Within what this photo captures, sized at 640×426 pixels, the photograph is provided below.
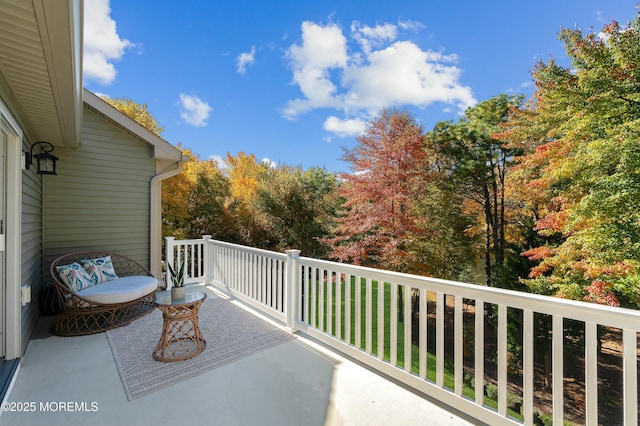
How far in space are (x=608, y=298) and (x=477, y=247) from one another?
17.5ft

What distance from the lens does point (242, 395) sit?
7.32ft

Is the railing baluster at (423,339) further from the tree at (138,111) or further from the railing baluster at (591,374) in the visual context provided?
the tree at (138,111)

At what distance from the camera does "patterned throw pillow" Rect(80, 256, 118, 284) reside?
411 centimetres

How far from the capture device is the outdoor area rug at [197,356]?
2475mm

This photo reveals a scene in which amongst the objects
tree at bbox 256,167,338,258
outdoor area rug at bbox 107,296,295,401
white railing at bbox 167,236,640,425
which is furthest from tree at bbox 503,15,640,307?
tree at bbox 256,167,338,258

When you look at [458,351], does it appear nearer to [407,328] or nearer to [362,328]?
[407,328]

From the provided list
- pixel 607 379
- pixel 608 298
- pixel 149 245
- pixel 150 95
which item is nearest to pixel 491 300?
pixel 149 245

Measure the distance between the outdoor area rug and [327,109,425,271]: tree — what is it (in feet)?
18.2

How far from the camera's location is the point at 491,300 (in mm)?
1856

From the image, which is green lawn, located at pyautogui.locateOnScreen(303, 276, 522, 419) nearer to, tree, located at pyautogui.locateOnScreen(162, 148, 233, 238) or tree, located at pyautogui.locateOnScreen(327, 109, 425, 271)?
tree, located at pyautogui.locateOnScreen(327, 109, 425, 271)

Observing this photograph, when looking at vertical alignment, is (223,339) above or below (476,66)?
below

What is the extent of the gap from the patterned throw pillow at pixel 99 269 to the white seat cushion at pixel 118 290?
15 cm

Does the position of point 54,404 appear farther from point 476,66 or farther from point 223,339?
point 476,66

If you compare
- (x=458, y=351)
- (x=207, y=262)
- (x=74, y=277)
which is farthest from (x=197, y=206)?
(x=458, y=351)
